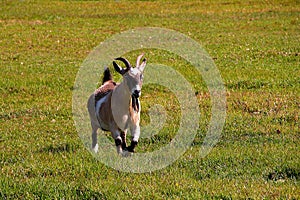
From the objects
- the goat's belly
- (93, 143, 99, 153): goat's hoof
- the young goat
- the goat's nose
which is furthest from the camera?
(93, 143, 99, 153): goat's hoof

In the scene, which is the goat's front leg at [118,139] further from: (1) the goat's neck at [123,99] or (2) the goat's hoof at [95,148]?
(2) the goat's hoof at [95,148]

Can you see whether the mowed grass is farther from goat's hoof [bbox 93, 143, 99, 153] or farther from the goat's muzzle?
the goat's muzzle

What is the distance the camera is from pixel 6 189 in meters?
7.34

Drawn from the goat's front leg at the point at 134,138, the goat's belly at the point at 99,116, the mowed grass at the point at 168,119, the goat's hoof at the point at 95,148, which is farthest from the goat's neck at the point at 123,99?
the goat's hoof at the point at 95,148

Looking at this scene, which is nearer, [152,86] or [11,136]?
[11,136]

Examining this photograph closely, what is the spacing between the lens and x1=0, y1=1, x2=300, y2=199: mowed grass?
288 inches

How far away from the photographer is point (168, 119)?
10.9 meters

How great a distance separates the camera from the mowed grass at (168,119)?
730 centimetres

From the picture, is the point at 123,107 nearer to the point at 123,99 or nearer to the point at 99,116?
the point at 123,99

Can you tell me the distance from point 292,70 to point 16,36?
1233 cm

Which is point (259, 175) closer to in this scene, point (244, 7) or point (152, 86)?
point (152, 86)

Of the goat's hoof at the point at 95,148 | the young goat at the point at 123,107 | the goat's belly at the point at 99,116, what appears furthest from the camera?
the goat's hoof at the point at 95,148

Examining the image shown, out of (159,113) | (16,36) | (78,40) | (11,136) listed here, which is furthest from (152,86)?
(16,36)

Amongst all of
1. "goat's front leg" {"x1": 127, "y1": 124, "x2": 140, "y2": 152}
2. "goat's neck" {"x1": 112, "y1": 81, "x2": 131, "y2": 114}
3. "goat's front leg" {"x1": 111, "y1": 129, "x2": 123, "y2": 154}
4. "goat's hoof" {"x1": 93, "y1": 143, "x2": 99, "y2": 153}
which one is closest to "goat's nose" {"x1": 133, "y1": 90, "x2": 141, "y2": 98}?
"goat's neck" {"x1": 112, "y1": 81, "x2": 131, "y2": 114}
